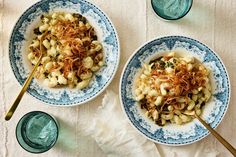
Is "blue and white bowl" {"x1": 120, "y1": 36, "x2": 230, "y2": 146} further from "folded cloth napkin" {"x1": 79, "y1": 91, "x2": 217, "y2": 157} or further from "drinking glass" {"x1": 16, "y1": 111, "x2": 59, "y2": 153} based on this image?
"drinking glass" {"x1": 16, "y1": 111, "x2": 59, "y2": 153}

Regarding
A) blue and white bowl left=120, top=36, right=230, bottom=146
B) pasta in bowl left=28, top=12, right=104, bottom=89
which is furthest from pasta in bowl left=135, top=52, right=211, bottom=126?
pasta in bowl left=28, top=12, right=104, bottom=89

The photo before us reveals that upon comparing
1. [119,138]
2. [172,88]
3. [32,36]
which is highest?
[32,36]

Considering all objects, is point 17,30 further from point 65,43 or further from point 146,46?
point 146,46

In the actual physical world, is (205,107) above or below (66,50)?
below

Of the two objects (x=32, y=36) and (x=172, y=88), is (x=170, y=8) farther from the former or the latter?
(x=32, y=36)

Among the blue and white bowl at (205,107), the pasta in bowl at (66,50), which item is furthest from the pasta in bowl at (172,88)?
the pasta in bowl at (66,50)

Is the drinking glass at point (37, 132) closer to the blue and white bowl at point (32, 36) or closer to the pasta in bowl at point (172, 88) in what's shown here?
the blue and white bowl at point (32, 36)

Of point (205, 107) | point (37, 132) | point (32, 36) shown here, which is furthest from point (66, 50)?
point (205, 107)
